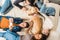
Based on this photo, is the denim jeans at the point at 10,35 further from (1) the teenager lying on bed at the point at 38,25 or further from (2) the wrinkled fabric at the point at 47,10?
(2) the wrinkled fabric at the point at 47,10

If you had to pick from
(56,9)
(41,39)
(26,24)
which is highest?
(56,9)

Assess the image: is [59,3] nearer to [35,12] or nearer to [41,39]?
[35,12]

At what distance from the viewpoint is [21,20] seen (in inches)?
41.5

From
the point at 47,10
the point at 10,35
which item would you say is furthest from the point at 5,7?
the point at 47,10

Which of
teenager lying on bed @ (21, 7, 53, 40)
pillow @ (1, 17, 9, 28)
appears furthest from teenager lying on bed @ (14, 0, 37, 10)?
pillow @ (1, 17, 9, 28)

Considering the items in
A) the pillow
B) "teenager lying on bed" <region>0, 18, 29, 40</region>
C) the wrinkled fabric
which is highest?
the wrinkled fabric

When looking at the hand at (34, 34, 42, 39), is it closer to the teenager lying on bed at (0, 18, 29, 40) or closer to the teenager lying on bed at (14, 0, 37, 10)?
the teenager lying on bed at (0, 18, 29, 40)

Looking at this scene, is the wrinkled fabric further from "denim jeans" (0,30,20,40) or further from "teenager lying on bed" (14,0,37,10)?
"denim jeans" (0,30,20,40)

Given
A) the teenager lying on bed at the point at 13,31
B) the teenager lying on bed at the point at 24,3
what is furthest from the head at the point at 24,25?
the teenager lying on bed at the point at 24,3

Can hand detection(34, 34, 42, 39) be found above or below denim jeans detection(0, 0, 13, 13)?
below

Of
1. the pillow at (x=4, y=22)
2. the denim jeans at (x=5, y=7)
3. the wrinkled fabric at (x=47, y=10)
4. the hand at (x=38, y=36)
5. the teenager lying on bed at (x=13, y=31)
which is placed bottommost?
the hand at (x=38, y=36)

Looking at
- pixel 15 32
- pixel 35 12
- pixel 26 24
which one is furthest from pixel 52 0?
pixel 15 32

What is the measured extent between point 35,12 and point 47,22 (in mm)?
122

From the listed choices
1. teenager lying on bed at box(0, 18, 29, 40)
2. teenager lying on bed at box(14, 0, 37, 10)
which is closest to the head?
teenager lying on bed at box(0, 18, 29, 40)
